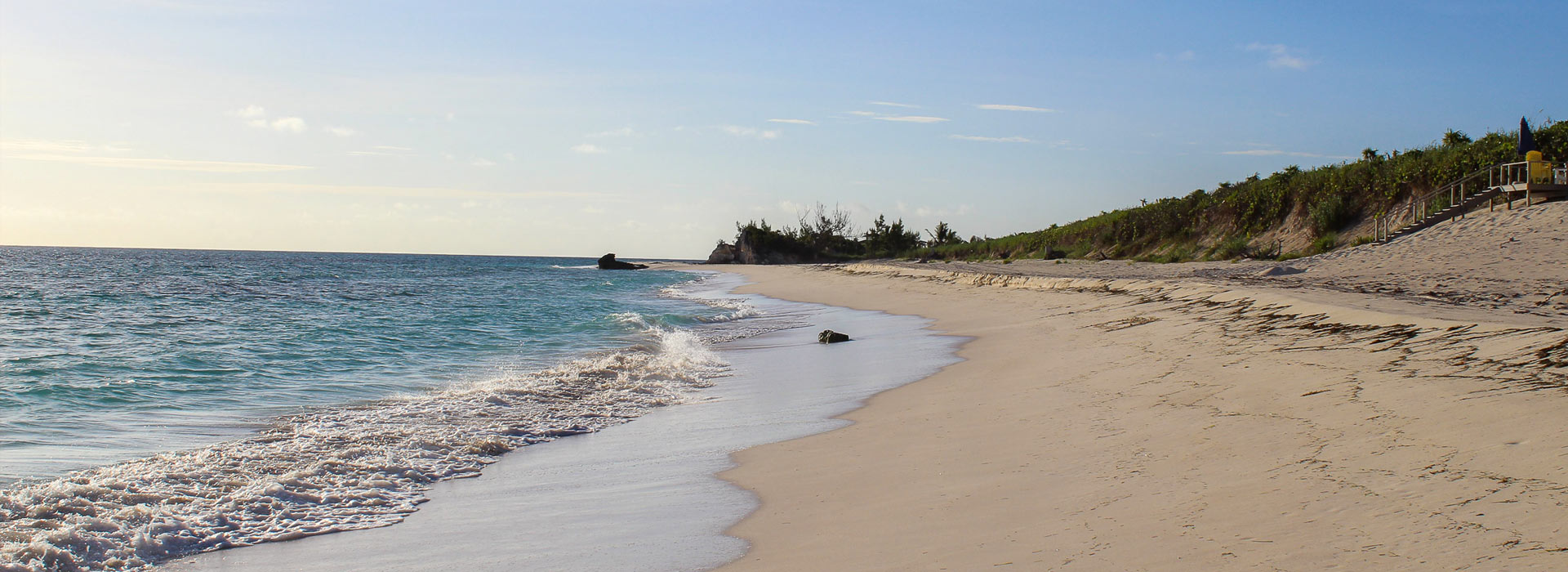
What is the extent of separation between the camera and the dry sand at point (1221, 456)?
127 inches

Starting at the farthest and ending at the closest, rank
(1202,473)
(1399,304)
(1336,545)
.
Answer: (1399,304) → (1202,473) → (1336,545)

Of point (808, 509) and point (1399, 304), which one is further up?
point (1399, 304)

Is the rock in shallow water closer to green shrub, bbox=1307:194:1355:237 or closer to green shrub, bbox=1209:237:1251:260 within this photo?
green shrub, bbox=1209:237:1251:260

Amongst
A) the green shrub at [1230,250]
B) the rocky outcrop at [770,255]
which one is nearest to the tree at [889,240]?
the rocky outcrop at [770,255]

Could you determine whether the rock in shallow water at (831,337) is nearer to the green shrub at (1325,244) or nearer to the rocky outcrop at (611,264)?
the green shrub at (1325,244)

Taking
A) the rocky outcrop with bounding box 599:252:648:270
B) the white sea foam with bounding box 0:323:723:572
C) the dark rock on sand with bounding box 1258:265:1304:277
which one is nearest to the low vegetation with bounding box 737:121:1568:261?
the dark rock on sand with bounding box 1258:265:1304:277

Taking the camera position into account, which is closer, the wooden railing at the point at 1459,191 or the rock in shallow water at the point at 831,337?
the rock in shallow water at the point at 831,337

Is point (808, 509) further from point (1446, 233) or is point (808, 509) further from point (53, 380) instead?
point (1446, 233)

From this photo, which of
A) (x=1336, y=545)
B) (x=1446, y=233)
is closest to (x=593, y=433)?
(x=1336, y=545)

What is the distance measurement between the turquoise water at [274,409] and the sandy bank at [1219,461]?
2537 millimetres

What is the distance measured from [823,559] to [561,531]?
1.49 m

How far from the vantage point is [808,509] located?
14.8 ft

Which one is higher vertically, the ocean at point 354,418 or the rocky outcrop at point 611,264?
the rocky outcrop at point 611,264

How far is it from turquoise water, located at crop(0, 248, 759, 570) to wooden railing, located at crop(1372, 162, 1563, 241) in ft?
57.2
